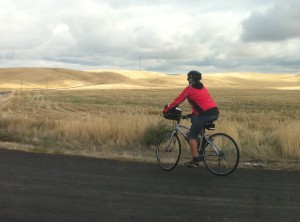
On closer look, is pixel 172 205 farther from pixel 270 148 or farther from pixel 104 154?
pixel 270 148

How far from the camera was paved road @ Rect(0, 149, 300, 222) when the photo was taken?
5.94 metres

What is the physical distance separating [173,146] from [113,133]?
538 centimetres

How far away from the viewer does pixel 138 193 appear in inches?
279

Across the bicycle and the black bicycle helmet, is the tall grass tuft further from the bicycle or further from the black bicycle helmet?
the black bicycle helmet

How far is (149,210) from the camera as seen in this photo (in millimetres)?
6148

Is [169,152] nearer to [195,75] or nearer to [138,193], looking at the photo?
[195,75]

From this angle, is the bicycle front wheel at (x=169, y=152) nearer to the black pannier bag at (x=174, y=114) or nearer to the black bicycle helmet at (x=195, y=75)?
the black pannier bag at (x=174, y=114)

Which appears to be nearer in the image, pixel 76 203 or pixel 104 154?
pixel 76 203

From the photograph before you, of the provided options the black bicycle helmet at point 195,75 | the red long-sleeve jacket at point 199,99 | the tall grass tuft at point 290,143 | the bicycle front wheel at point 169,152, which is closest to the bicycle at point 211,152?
the bicycle front wheel at point 169,152

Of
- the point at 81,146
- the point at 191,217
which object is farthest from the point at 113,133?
the point at 191,217

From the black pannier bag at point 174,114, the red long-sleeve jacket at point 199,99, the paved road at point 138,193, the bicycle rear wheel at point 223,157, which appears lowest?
the paved road at point 138,193

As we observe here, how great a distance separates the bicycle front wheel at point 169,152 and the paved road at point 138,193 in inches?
8.4

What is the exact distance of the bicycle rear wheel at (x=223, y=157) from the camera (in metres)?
8.79

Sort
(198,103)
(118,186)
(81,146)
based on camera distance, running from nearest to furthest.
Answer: (118,186) → (198,103) → (81,146)
